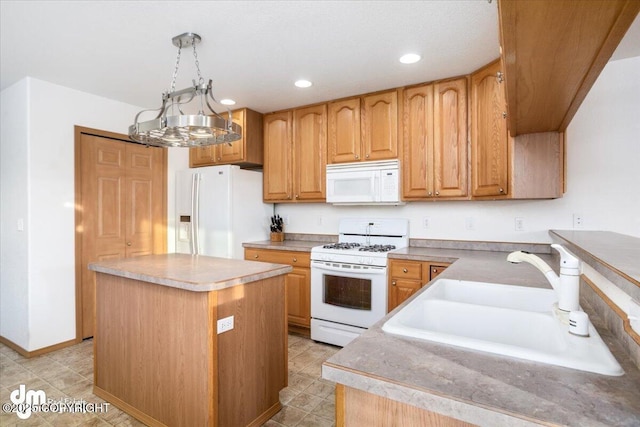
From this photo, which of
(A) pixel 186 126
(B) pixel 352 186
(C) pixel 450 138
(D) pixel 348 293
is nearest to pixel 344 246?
(D) pixel 348 293

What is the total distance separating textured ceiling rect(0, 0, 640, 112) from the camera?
189cm

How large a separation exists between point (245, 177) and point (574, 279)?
3239 millimetres

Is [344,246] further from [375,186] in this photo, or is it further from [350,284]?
[375,186]

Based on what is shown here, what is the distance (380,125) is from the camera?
10.3ft

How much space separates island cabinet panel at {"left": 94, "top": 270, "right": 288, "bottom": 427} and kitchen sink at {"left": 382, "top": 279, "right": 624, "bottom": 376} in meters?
0.99

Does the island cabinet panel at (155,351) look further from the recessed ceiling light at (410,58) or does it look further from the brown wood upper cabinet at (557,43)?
the recessed ceiling light at (410,58)

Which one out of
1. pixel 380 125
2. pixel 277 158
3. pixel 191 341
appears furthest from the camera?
A: pixel 277 158

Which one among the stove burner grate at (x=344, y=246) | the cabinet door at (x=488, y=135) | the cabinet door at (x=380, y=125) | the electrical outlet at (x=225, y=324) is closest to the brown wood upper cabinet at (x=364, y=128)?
the cabinet door at (x=380, y=125)

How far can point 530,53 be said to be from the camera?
1026 mm

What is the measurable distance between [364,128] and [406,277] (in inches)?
58.2

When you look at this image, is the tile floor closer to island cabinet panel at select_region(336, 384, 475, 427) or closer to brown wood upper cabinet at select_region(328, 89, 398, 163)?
island cabinet panel at select_region(336, 384, 475, 427)

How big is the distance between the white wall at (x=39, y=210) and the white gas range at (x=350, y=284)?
2.32 meters

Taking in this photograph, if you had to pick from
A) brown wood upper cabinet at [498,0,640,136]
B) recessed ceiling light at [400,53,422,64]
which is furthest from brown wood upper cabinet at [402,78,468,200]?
brown wood upper cabinet at [498,0,640,136]

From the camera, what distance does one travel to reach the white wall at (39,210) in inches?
113
